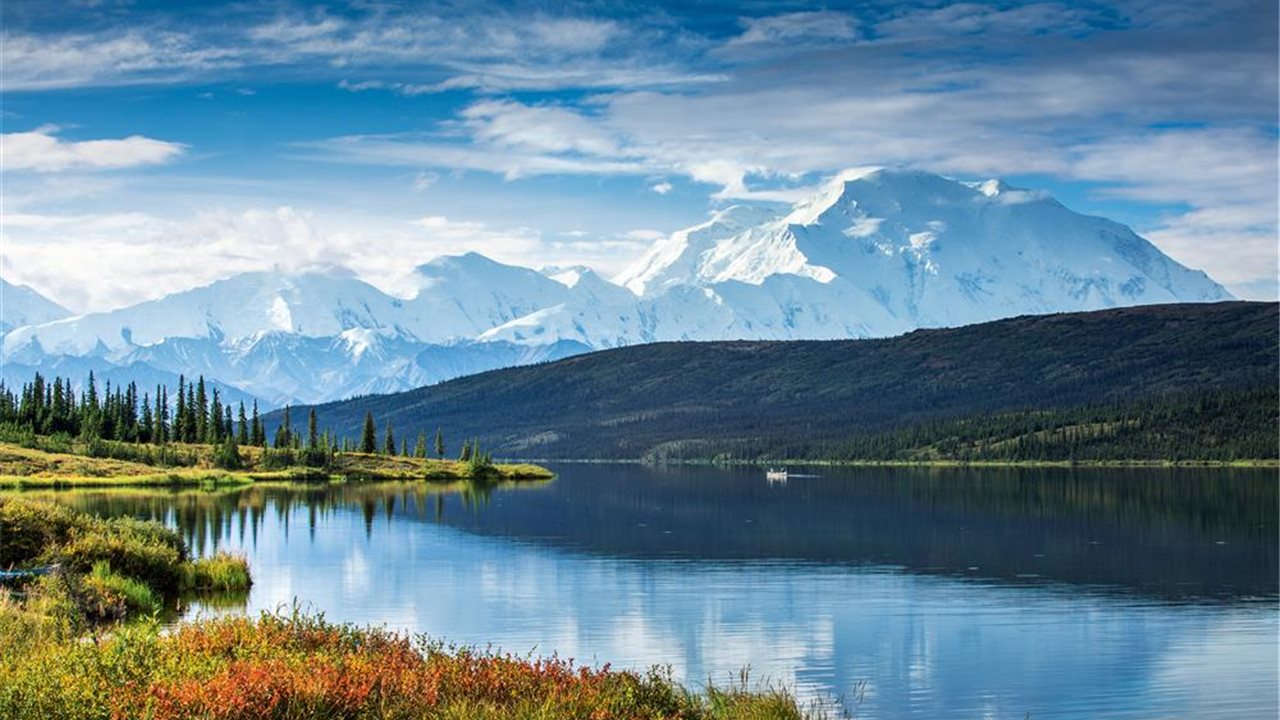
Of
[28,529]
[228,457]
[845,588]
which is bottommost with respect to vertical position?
[845,588]

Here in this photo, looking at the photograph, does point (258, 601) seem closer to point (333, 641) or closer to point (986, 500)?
point (333, 641)

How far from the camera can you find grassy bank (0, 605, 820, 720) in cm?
1894

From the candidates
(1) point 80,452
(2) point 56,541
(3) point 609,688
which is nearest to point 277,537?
(2) point 56,541

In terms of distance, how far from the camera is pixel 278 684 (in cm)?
1952

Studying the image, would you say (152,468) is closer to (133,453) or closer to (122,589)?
(133,453)

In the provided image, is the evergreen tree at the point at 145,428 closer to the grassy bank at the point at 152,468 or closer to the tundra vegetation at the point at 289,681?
the grassy bank at the point at 152,468

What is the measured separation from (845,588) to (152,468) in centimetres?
11436

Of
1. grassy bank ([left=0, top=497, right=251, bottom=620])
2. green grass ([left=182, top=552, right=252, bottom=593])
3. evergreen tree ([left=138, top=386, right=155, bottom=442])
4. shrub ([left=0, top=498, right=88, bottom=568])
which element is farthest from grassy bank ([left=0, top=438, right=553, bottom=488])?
shrub ([left=0, top=498, right=88, bottom=568])

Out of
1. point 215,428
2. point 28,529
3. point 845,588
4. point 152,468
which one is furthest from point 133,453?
point 28,529

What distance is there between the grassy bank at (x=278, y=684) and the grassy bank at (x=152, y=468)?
366 ft

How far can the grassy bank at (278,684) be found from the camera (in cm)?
1894

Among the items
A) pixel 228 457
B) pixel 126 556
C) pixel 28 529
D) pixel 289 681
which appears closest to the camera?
pixel 289 681

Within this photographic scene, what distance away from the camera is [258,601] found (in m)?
51.6

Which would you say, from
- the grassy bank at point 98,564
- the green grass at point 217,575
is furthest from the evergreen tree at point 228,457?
the green grass at point 217,575
